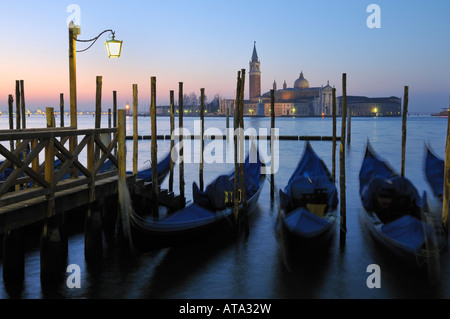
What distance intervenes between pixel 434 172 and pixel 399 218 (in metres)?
4.70

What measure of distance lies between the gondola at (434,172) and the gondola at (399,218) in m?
1.20

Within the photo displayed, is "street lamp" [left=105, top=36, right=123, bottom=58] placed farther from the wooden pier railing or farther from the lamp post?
the wooden pier railing

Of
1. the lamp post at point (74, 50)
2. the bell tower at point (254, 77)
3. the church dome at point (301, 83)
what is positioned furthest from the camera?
the bell tower at point (254, 77)

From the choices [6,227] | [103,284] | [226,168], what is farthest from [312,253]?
[226,168]

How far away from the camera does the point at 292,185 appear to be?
7516mm

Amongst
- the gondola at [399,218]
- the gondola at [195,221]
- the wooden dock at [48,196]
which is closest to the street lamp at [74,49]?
the wooden dock at [48,196]

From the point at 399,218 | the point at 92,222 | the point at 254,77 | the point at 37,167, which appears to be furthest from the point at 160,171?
the point at 254,77

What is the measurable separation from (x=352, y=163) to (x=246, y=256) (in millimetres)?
13964

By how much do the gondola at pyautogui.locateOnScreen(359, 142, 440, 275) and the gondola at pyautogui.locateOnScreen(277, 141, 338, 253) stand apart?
57 cm

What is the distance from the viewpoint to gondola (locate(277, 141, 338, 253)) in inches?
215

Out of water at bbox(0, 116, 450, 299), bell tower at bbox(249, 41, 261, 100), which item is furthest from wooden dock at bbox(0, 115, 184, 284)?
bell tower at bbox(249, 41, 261, 100)

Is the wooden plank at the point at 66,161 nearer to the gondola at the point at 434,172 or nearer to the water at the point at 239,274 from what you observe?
the water at the point at 239,274

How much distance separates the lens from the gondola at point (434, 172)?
9.71 m

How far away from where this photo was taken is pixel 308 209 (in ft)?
22.8
